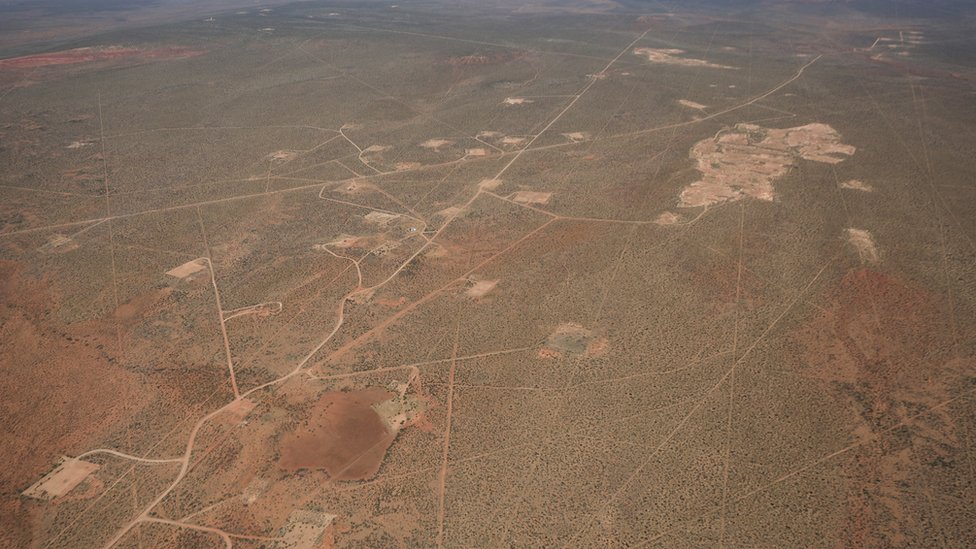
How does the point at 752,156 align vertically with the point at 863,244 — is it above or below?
above

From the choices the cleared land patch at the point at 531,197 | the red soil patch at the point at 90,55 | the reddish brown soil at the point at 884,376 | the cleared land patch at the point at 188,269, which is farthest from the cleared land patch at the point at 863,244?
the red soil patch at the point at 90,55

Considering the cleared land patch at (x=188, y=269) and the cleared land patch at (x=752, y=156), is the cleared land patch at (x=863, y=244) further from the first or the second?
the cleared land patch at (x=188, y=269)

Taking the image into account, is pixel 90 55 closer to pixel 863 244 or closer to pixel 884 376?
pixel 863 244

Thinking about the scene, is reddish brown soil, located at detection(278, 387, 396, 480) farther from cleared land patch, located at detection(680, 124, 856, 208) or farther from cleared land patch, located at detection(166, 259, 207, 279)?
cleared land patch, located at detection(680, 124, 856, 208)

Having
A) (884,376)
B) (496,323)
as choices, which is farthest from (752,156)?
(496,323)

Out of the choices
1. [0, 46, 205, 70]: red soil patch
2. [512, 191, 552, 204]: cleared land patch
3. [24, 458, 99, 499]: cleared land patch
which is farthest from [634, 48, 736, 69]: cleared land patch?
[24, 458, 99, 499]: cleared land patch

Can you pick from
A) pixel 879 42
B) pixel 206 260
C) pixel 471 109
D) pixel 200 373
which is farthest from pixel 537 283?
pixel 879 42

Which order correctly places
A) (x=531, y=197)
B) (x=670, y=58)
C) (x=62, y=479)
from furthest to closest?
(x=670, y=58) < (x=531, y=197) < (x=62, y=479)
